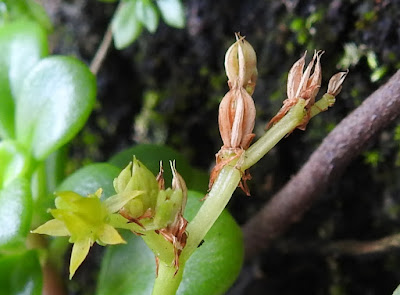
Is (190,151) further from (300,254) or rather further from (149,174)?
(149,174)

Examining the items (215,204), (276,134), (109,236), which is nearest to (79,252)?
(109,236)

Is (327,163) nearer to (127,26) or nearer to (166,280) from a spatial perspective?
(166,280)

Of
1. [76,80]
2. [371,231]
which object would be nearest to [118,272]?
[76,80]

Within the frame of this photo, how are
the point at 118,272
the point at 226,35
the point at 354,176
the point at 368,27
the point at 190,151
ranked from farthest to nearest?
the point at 190,151
the point at 226,35
the point at 354,176
the point at 368,27
the point at 118,272

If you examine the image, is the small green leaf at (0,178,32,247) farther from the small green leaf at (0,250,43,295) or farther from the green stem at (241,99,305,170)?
the green stem at (241,99,305,170)

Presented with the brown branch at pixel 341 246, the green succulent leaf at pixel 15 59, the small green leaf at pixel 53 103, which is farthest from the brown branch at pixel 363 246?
the green succulent leaf at pixel 15 59

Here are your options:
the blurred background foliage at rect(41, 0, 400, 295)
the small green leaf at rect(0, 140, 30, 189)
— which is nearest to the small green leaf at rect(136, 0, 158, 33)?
the blurred background foliage at rect(41, 0, 400, 295)

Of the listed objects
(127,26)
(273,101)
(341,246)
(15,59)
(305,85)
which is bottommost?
(341,246)

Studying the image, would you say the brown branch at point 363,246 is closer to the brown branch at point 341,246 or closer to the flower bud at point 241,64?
the brown branch at point 341,246
